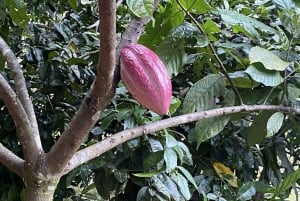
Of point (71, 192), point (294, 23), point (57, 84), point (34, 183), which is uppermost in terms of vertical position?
point (294, 23)

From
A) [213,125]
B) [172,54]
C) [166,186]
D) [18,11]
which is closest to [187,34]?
[172,54]

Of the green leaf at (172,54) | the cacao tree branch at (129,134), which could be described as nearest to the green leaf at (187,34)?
the green leaf at (172,54)

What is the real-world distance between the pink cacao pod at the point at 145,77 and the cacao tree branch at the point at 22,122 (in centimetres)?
12

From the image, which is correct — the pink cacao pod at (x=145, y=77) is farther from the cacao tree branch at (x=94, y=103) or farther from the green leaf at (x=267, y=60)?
the green leaf at (x=267, y=60)

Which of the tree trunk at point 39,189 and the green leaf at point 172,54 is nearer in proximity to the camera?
the tree trunk at point 39,189

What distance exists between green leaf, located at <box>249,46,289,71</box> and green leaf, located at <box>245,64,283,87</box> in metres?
0.02

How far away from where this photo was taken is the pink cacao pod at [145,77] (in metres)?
0.54

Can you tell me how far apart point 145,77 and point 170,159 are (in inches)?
10.0

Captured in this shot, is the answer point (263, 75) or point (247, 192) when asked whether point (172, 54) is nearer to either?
point (263, 75)

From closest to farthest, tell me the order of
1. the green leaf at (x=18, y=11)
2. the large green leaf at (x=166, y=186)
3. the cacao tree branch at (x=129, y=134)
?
the cacao tree branch at (x=129, y=134) → the large green leaf at (x=166, y=186) → the green leaf at (x=18, y=11)

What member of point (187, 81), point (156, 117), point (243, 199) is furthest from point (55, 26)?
point (243, 199)

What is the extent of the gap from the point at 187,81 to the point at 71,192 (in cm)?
36

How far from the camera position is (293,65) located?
30.5 inches

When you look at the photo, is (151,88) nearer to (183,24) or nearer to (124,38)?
(124,38)
